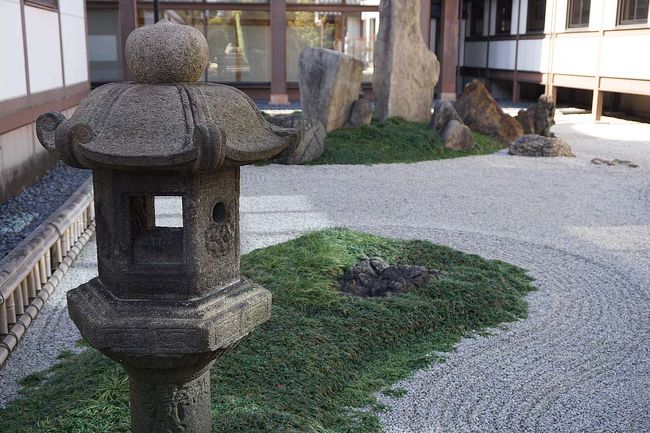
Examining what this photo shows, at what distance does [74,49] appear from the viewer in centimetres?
1184

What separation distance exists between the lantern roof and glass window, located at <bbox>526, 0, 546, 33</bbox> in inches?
803

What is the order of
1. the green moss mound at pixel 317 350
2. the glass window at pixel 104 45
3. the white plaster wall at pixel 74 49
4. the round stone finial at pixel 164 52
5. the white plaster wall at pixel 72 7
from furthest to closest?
the glass window at pixel 104 45 < the white plaster wall at pixel 74 49 < the white plaster wall at pixel 72 7 < the green moss mound at pixel 317 350 < the round stone finial at pixel 164 52

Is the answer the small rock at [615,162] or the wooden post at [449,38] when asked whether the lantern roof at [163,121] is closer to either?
the small rock at [615,162]

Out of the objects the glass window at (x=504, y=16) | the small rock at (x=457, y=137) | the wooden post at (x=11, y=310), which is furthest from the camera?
the glass window at (x=504, y=16)

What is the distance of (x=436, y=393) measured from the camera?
12.8 feet

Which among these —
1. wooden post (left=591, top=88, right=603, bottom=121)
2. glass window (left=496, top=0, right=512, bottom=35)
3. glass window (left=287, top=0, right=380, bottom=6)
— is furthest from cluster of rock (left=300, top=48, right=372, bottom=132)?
glass window (left=496, top=0, right=512, bottom=35)

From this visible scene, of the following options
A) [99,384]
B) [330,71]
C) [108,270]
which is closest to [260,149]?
[108,270]

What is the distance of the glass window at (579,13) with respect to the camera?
18.4 m

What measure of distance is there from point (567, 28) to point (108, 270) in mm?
18799

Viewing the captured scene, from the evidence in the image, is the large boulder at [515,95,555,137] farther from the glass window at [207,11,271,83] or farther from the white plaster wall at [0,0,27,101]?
the white plaster wall at [0,0,27,101]

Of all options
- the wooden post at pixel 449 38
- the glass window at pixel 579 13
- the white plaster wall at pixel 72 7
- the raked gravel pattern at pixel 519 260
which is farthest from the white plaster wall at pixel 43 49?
the glass window at pixel 579 13

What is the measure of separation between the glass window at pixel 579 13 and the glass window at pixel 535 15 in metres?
2.00

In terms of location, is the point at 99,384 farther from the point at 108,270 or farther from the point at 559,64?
the point at 559,64

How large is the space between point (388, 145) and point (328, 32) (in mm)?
8893
